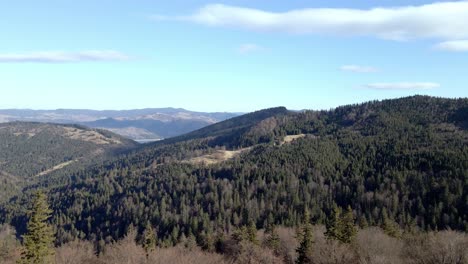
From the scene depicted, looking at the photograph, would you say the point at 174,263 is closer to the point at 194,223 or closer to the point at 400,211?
the point at 194,223

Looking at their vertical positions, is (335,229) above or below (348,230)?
above

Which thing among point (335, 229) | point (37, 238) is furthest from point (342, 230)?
point (37, 238)

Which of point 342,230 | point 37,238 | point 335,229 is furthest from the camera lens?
point 342,230

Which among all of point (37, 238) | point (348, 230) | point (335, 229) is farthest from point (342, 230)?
point (37, 238)

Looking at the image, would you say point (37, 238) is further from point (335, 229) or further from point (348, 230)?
point (348, 230)

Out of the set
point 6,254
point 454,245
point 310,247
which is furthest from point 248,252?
point 6,254

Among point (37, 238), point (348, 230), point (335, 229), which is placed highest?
point (37, 238)

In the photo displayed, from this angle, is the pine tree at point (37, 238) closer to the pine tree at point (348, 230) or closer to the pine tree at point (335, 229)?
the pine tree at point (335, 229)

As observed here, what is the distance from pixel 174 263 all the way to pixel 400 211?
141 metres

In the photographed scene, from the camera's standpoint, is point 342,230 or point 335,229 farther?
point 342,230

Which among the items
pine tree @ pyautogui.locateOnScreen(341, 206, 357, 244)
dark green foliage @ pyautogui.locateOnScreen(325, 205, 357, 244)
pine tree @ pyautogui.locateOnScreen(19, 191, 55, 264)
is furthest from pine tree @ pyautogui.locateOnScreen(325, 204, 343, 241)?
pine tree @ pyautogui.locateOnScreen(19, 191, 55, 264)

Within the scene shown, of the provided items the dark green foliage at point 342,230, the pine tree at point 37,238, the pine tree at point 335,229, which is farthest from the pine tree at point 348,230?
the pine tree at point 37,238

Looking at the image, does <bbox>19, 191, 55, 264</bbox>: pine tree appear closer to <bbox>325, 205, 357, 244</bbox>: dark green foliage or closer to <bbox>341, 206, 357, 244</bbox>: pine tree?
<bbox>325, 205, 357, 244</bbox>: dark green foliage

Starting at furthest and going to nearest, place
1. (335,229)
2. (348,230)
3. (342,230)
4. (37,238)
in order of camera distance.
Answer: (348,230), (342,230), (335,229), (37,238)
